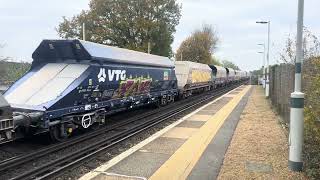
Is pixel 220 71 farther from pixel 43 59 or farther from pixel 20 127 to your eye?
pixel 20 127

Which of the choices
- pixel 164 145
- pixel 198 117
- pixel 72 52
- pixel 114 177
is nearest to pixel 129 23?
pixel 198 117

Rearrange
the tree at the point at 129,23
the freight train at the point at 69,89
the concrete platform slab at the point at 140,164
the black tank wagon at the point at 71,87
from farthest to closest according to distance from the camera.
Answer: the tree at the point at 129,23 → the black tank wagon at the point at 71,87 → the freight train at the point at 69,89 → the concrete platform slab at the point at 140,164

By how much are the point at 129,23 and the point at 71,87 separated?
37719mm

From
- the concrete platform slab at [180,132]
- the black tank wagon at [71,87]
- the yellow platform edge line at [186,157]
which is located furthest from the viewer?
the concrete platform slab at [180,132]

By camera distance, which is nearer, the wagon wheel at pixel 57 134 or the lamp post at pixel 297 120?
the lamp post at pixel 297 120

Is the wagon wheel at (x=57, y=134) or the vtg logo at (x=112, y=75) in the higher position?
the vtg logo at (x=112, y=75)

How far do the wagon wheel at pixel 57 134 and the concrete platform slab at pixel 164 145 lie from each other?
2602mm

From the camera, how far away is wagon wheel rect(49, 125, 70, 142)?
12.0 metres

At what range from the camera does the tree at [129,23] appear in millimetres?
A: 49219

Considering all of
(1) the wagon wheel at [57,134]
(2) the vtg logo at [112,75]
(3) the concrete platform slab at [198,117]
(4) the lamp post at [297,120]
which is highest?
(2) the vtg logo at [112,75]

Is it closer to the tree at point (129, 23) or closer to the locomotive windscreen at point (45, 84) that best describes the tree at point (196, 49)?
the tree at point (129, 23)

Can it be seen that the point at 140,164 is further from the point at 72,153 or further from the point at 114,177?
the point at 72,153

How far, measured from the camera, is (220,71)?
52938mm

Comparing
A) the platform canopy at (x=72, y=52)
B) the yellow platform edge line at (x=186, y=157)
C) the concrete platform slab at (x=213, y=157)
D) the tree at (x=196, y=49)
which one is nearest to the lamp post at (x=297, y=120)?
the concrete platform slab at (x=213, y=157)
